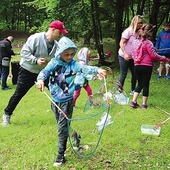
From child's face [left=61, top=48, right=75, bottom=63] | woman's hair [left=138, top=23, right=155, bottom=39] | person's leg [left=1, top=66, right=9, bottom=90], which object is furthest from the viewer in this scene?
person's leg [left=1, top=66, right=9, bottom=90]

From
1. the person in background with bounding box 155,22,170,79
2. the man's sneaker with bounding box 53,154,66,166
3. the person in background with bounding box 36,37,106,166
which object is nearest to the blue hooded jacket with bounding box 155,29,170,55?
the person in background with bounding box 155,22,170,79

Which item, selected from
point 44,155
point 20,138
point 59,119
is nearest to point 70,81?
point 59,119

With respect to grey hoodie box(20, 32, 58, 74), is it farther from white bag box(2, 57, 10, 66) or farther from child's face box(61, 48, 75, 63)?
white bag box(2, 57, 10, 66)

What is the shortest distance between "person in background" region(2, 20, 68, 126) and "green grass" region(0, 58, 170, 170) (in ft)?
2.62

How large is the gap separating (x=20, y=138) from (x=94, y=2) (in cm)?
779

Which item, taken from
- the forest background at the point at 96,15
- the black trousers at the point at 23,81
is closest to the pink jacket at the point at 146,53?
the black trousers at the point at 23,81

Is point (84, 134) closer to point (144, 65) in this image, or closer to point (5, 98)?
point (144, 65)

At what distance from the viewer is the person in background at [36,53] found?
5176mm

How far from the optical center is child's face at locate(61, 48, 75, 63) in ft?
13.0

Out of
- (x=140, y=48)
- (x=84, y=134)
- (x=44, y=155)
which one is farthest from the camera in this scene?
(x=140, y=48)

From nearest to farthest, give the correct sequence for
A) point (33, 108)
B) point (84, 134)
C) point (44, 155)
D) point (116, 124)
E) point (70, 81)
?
point (70, 81) → point (44, 155) → point (84, 134) → point (116, 124) → point (33, 108)

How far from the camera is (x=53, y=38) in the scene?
5289 millimetres

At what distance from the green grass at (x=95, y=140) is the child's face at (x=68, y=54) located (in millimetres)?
1416

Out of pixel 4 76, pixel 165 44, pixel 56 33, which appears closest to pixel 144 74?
pixel 56 33
